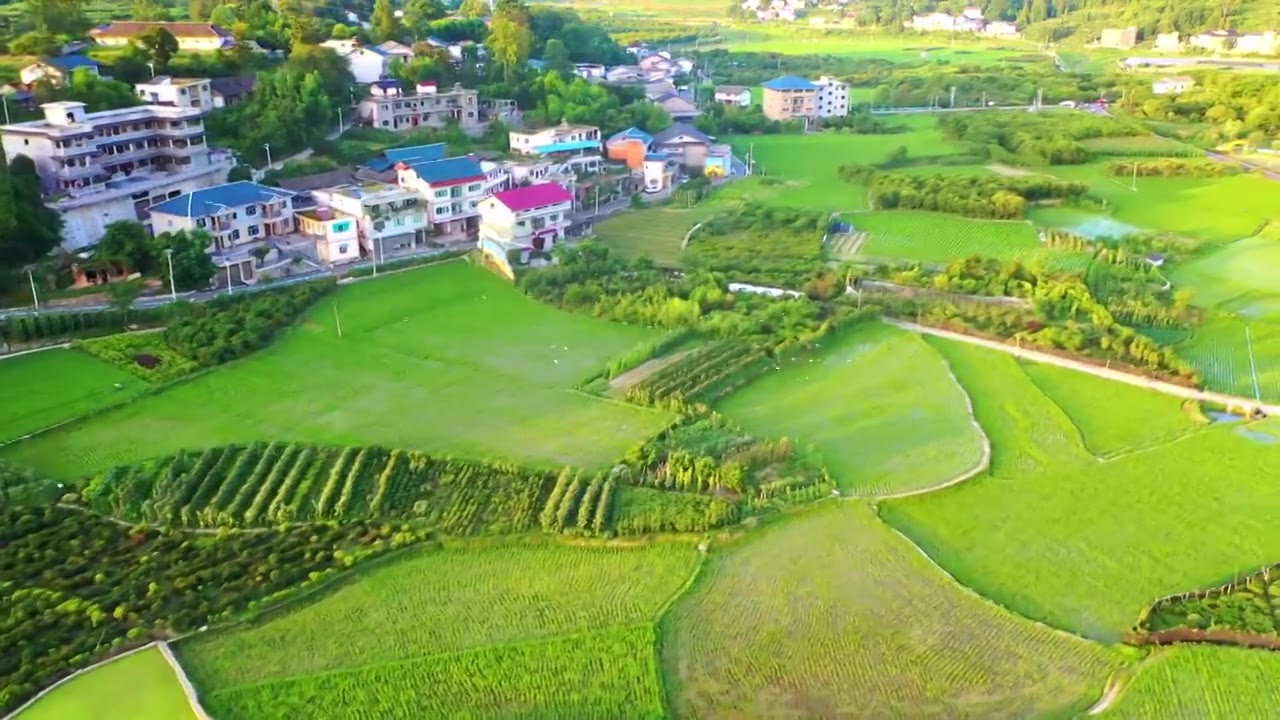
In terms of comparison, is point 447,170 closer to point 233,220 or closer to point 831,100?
point 233,220

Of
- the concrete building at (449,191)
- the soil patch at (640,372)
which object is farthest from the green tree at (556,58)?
the soil patch at (640,372)

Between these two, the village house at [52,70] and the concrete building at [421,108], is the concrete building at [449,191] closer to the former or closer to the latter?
the concrete building at [421,108]

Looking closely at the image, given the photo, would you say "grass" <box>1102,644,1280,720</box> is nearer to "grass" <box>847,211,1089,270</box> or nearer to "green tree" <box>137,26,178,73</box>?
"grass" <box>847,211,1089,270</box>

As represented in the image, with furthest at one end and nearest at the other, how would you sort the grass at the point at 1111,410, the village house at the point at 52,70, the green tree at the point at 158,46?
the green tree at the point at 158,46 < the village house at the point at 52,70 < the grass at the point at 1111,410

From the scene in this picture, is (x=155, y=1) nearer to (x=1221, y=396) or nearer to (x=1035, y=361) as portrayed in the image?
(x=1035, y=361)

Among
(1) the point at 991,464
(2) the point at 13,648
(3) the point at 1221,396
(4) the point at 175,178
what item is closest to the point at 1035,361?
(3) the point at 1221,396

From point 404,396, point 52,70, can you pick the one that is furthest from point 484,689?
point 52,70
